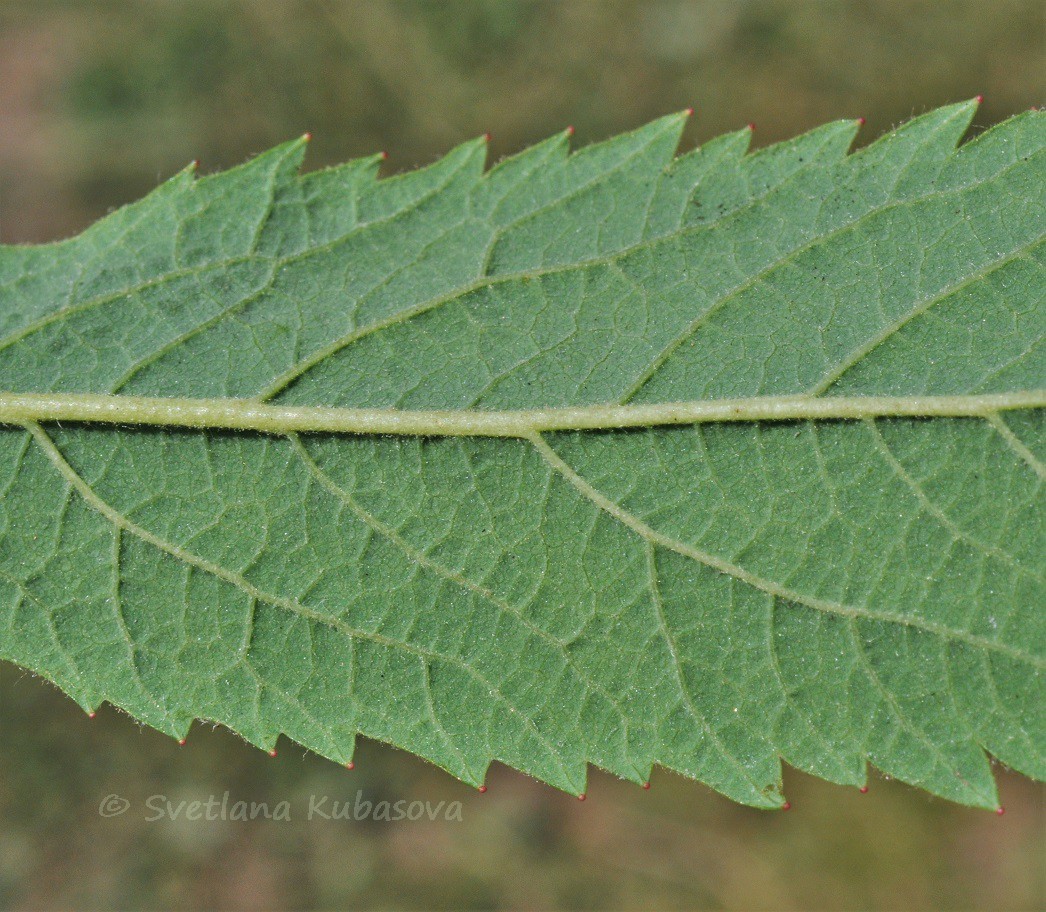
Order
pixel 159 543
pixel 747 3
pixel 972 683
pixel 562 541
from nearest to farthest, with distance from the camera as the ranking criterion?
pixel 972 683
pixel 562 541
pixel 159 543
pixel 747 3

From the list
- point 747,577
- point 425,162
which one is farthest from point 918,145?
point 425,162

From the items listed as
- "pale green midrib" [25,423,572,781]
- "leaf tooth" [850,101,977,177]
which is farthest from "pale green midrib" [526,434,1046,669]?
"leaf tooth" [850,101,977,177]

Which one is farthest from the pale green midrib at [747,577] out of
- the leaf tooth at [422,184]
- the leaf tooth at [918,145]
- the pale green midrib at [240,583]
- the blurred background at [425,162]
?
the blurred background at [425,162]

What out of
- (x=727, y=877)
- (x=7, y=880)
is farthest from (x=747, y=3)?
(x=7, y=880)

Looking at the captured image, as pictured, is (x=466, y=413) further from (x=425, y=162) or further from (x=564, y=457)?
(x=425, y=162)

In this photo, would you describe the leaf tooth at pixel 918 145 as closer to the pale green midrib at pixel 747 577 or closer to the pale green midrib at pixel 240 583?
the pale green midrib at pixel 747 577

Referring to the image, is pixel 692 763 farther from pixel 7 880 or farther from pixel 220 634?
pixel 7 880

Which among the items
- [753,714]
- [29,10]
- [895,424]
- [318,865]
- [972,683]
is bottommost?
[318,865]
